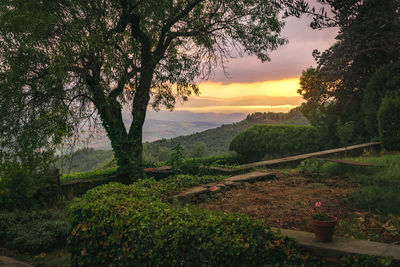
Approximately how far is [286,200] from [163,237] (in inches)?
94.9

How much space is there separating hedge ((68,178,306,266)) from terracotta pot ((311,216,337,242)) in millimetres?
273

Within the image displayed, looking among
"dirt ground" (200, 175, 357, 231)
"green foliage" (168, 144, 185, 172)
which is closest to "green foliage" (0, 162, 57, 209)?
"green foliage" (168, 144, 185, 172)

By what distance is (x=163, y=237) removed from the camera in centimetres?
Answer: 338

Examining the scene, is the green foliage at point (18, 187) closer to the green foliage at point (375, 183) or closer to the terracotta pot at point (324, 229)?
the terracotta pot at point (324, 229)

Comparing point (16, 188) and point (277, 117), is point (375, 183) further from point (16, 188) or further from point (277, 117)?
point (277, 117)

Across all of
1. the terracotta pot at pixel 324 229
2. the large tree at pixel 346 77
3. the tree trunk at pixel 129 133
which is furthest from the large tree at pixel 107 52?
the terracotta pot at pixel 324 229

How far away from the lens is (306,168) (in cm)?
723

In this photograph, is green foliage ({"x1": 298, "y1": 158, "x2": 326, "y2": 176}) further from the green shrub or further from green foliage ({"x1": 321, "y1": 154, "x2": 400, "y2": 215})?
the green shrub

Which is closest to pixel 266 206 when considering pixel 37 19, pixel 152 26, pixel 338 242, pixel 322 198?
pixel 322 198

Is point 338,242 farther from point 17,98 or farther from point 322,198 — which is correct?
point 17,98

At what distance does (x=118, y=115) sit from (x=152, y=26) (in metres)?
3.43

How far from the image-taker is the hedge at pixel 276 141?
43.2 ft

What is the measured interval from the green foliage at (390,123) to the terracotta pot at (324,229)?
8207mm

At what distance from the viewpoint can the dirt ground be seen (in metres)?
4.13
